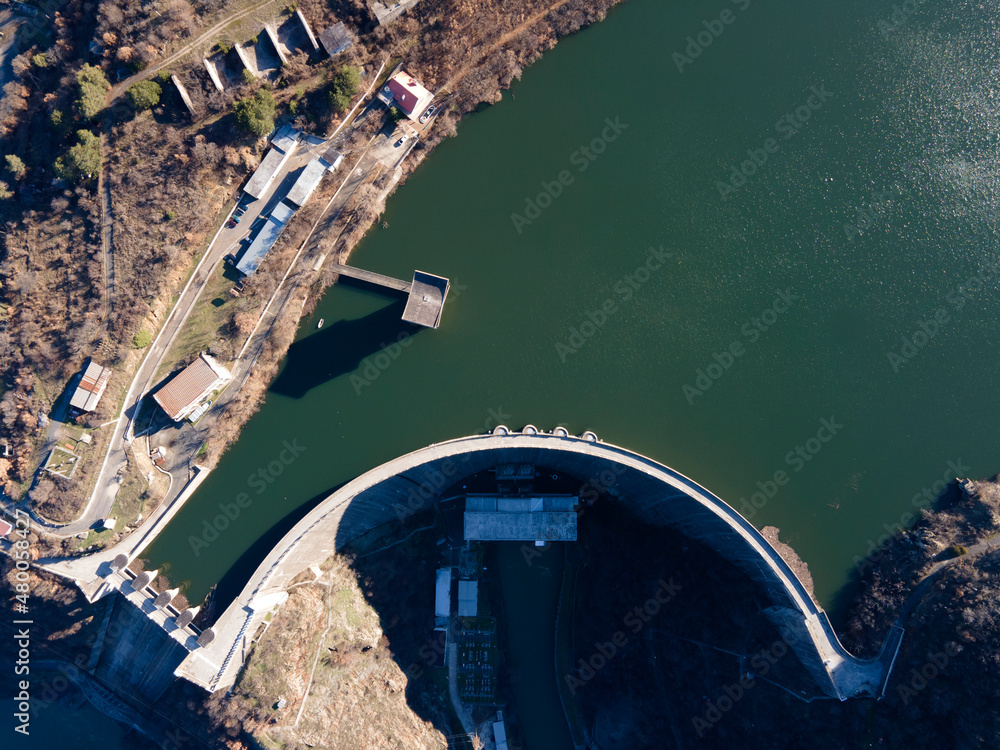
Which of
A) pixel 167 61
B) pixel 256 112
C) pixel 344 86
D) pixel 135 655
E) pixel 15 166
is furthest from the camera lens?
pixel 135 655

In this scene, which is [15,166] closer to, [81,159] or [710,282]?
[81,159]

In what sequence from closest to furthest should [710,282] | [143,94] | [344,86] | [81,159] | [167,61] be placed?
1. [81,159]
2. [143,94]
3. [167,61]
4. [344,86]
5. [710,282]

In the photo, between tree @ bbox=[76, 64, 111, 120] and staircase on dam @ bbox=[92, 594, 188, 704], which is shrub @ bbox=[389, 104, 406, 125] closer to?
tree @ bbox=[76, 64, 111, 120]

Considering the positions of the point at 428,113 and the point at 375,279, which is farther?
the point at 428,113

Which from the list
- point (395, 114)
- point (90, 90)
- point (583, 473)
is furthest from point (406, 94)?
point (583, 473)

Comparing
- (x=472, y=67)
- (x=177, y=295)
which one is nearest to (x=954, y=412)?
(x=472, y=67)

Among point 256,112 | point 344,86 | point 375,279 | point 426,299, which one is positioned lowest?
point 375,279

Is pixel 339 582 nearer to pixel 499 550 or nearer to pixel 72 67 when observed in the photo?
pixel 499 550

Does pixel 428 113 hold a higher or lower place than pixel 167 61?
higher
